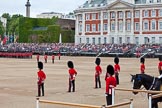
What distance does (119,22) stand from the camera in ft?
366

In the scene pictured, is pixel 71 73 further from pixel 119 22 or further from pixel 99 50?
pixel 119 22

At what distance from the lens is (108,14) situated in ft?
370

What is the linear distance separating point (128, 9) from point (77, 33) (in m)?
18.2

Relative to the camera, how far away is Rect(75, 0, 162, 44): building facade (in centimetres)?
10431

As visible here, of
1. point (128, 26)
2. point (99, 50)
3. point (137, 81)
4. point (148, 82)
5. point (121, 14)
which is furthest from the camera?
point (121, 14)

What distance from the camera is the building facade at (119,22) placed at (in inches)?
4107

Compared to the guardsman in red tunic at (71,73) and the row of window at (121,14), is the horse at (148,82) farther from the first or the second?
the row of window at (121,14)

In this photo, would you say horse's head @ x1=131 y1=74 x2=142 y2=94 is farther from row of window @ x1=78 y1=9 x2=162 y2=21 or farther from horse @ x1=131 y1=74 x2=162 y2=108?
row of window @ x1=78 y1=9 x2=162 y2=21

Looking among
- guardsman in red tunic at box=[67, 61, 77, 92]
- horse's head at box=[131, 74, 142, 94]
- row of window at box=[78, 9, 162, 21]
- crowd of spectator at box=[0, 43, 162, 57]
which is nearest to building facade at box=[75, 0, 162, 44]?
row of window at box=[78, 9, 162, 21]

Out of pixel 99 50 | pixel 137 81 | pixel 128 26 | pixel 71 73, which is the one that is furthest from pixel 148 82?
pixel 128 26

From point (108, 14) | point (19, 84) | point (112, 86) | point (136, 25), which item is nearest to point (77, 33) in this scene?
point (108, 14)

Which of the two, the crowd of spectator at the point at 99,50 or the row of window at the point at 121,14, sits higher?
the row of window at the point at 121,14

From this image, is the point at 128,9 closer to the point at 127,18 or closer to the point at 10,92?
the point at 127,18

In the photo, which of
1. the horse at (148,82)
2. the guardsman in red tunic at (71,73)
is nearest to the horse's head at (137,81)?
the horse at (148,82)
